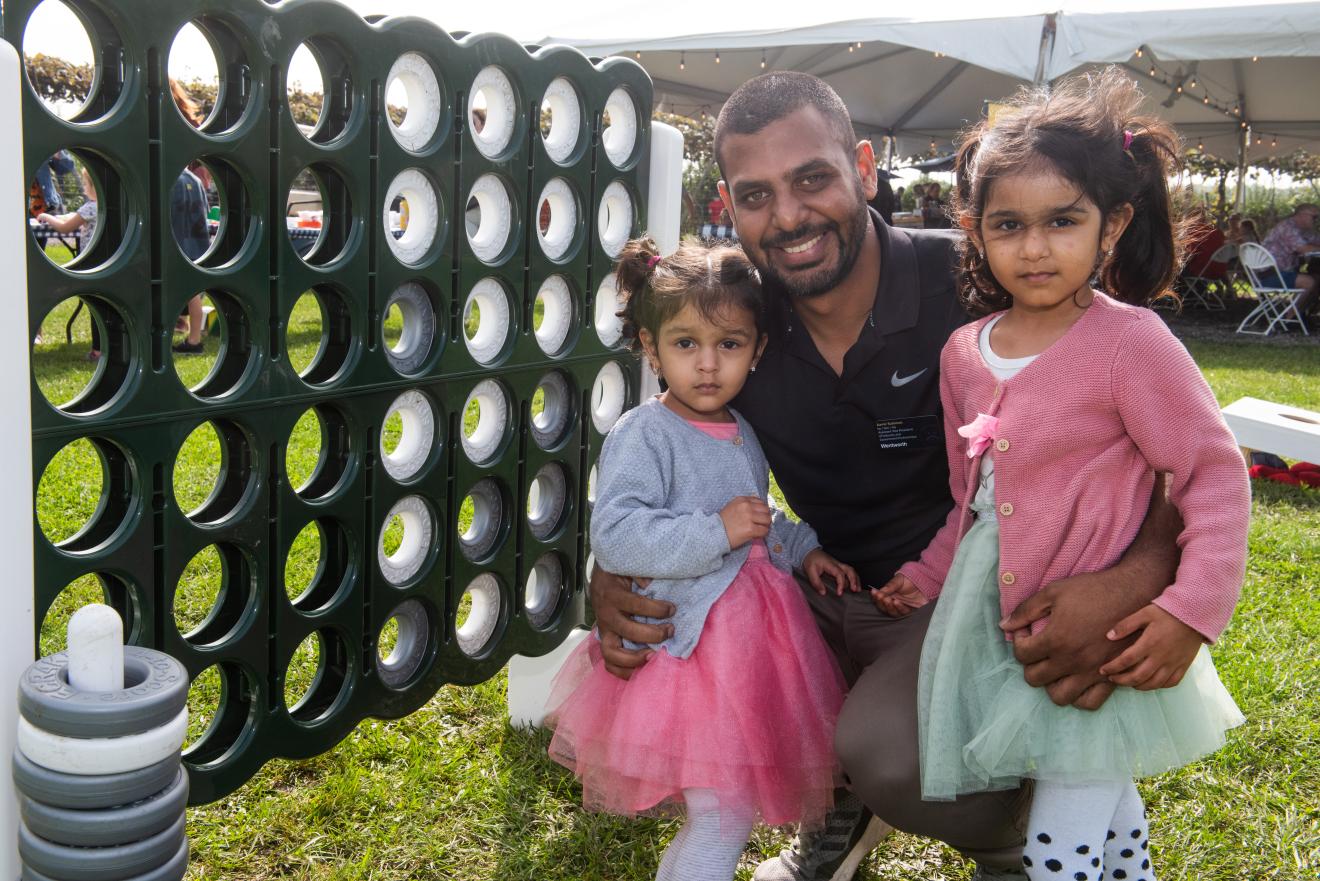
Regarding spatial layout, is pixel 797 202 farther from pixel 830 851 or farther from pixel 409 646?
pixel 830 851

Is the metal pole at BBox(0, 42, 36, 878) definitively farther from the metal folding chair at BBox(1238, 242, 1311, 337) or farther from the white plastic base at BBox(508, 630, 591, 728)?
the metal folding chair at BBox(1238, 242, 1311, 337)

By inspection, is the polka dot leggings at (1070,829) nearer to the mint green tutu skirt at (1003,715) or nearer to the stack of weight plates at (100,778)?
the mint green tutu skirt at (1003,715)

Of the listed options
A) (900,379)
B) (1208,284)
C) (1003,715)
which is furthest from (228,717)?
(1208,284)

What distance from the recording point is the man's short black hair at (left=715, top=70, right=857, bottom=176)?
7.60ft

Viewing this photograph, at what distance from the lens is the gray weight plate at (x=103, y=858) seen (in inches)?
52.7

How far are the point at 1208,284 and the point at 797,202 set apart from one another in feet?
40.9

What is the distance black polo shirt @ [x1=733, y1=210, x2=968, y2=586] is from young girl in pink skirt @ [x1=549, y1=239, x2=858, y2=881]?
11 centimetres

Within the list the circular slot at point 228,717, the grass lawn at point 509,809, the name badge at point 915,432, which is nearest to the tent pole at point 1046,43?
the grass lawn at point 509,809

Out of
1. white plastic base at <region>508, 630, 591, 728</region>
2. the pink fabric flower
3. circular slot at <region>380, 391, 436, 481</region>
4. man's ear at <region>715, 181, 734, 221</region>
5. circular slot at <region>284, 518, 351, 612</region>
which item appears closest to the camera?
the pink fabric flower

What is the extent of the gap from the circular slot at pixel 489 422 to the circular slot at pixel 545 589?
0.38m

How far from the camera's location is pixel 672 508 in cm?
214

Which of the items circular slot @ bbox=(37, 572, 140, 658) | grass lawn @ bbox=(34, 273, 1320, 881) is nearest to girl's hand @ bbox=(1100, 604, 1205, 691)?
grass lawn @ bbox=(34, 273, 1320, 881)

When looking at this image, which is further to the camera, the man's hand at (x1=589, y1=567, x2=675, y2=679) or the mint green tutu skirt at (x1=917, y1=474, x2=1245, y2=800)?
the man's hand at (x1=589, y1=567, x2=675, y2=679)

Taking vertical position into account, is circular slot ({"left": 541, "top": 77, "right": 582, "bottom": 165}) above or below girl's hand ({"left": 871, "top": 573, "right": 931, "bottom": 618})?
above
